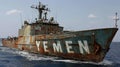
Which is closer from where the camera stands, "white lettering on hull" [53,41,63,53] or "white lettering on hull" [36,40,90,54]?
"white lettering on hull" [36,40,90,54]

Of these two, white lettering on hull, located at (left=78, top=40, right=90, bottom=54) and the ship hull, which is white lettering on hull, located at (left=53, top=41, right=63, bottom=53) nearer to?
the ship hull

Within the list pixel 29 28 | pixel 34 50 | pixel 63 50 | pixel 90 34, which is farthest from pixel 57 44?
pixel 29 28

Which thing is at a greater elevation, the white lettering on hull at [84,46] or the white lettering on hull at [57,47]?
the white lettering on hull at [84,46]

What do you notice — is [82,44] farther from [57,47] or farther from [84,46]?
[57,47]

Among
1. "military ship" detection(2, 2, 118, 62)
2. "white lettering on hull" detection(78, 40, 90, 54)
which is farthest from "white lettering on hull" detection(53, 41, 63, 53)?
"white lettering on hull" detection(78, 40, 90, 54)

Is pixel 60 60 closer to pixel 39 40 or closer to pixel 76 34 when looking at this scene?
pixel 76 34

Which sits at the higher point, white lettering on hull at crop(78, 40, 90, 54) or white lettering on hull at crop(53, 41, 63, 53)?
white lettering on hull at crop(78, 40, 90, 54)

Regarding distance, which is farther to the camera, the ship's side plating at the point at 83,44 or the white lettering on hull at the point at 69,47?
the white lettering on hull at the point at 69,47

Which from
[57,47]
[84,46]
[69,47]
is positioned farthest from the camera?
[57,47]

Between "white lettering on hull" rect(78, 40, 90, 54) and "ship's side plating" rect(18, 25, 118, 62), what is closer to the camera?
"ship's side plating" rect(18, 25, 118, 62)

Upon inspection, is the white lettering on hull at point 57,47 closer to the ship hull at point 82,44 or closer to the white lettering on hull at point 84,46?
the ship hull at point 82,44

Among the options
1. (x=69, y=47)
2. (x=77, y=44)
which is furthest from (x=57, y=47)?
(x=77, y=44)

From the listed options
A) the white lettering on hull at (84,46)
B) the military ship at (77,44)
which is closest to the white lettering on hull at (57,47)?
the military ship at (77,44)

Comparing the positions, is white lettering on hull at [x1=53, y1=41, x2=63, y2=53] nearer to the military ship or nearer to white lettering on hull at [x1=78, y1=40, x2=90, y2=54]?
the military ship
